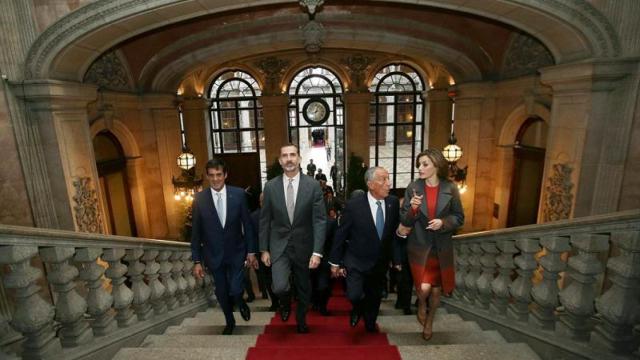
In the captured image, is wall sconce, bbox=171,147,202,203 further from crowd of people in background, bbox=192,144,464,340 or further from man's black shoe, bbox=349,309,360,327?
man's black shoe, bbox=349,309,360,327

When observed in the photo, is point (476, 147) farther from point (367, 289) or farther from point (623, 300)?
point (623, 300)

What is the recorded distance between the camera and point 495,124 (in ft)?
31.1

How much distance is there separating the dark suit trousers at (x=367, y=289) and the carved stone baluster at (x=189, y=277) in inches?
90.5

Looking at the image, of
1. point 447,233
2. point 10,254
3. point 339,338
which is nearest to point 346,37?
point 447,233

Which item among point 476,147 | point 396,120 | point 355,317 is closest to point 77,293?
point 355,317

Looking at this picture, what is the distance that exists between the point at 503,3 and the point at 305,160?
15.2 meters

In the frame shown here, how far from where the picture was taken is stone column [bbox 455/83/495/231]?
952 cm

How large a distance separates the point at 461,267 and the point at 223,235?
277 centimetres

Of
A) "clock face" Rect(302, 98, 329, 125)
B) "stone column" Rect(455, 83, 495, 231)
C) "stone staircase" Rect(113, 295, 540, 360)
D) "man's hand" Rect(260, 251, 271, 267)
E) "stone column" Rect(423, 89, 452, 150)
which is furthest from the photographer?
"clock face" Rect(302, 98, 329, 125)

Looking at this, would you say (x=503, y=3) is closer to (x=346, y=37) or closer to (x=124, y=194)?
(x=346, y=37)

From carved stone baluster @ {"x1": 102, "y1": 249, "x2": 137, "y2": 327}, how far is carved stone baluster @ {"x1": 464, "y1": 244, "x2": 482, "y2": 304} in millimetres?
3318

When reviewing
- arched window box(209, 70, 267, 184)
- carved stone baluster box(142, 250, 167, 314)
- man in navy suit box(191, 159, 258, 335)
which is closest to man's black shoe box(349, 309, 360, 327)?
man in navy suit box(191, 159, 258, 335)

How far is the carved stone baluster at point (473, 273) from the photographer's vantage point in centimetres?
373

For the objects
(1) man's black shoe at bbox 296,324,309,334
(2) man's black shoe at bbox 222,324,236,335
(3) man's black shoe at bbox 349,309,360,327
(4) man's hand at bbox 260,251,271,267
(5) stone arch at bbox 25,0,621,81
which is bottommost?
(2) man's black shoe at bbox 222,324,236,335
